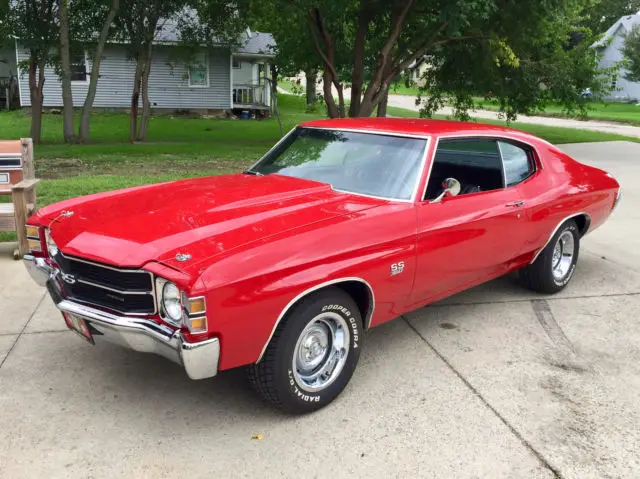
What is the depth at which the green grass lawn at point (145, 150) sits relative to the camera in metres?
10.6

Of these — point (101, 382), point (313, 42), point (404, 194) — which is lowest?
point (101, 382)

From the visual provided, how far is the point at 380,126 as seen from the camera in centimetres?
477

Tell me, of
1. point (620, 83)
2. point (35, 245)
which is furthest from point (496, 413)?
point (620, 83)

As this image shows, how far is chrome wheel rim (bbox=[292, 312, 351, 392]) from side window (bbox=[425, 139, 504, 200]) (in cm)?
154

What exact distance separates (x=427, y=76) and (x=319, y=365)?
1808 cm

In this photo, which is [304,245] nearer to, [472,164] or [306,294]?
[306,294]

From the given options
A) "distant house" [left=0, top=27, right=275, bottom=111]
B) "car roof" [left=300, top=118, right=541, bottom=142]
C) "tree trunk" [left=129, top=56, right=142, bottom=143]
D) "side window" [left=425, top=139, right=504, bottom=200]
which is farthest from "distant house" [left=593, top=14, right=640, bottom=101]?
"side window" [left=425, top=139, right=504, bottom=200]

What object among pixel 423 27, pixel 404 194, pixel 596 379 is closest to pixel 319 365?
pixel 404 194

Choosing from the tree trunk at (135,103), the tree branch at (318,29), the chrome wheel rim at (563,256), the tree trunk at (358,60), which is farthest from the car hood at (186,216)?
the tree trunk at (135,103)

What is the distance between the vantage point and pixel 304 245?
3.41 meters

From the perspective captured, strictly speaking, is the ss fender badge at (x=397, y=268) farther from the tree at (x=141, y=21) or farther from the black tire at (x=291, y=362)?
the tree at (x=141, y=21)

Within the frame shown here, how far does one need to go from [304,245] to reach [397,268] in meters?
0.77

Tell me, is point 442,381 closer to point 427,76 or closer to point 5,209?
point 5,209

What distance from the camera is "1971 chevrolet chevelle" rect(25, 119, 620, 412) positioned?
3.15m
